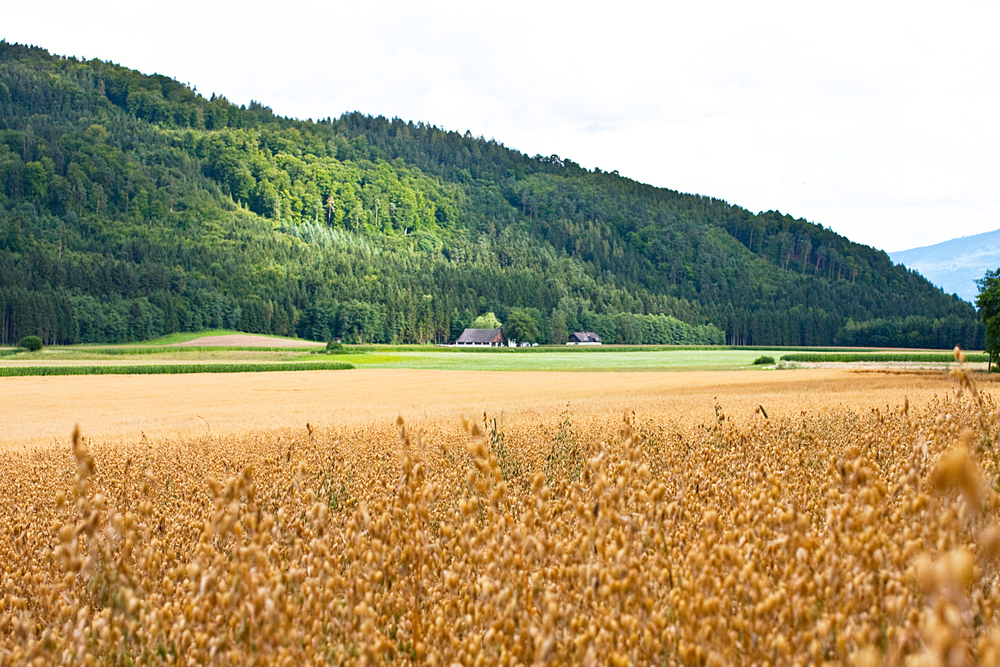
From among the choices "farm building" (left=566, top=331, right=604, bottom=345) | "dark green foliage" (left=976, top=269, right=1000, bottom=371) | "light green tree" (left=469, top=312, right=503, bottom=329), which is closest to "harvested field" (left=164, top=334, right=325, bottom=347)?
"light green tree" (left=469, top=312, right=503, bottom=329)

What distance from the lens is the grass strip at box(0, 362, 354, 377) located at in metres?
62.2

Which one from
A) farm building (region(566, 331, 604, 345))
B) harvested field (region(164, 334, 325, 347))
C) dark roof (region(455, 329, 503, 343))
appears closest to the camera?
harvested field (region(164, 334, 325, 347))

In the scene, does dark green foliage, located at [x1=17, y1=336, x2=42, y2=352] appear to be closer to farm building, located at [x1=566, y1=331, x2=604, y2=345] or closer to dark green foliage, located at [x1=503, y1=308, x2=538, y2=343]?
dark green foliage, located at [x1=503, y1=308, x2=538, y2=343]

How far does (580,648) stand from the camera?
10.7ft

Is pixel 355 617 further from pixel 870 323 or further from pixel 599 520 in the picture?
pixel 870 323

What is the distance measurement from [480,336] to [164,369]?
10728 centimetres

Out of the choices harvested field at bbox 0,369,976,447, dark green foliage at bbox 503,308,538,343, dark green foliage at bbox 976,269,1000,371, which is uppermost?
dark green foliage at bbox 503,308,538,343

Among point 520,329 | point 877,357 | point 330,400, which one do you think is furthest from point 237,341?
point 330,400

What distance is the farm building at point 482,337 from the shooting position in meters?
170

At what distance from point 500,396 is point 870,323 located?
183 m

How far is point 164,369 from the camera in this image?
221ft

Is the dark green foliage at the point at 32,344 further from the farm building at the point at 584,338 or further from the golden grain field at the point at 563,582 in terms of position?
the farm building at the point at 584,338

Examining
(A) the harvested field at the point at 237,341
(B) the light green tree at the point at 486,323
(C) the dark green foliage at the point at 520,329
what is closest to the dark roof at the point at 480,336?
(C) the dark green foliage at the point at 520,329

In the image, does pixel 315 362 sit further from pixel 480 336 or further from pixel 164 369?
pixel 480 336
